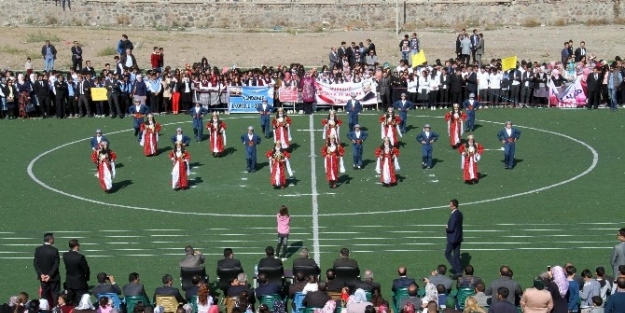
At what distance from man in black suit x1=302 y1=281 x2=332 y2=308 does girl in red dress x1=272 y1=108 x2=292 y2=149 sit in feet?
56.9

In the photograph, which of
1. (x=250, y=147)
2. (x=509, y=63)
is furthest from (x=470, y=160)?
(x=509, y=63)

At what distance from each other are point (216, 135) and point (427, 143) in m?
6.33

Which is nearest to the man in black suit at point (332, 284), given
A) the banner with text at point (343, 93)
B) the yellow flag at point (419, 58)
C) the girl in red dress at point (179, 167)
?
the girl in red dress at point (179, 167)

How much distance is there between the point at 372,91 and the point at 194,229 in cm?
1635

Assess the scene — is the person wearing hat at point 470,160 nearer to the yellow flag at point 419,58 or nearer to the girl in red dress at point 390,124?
the girl in red dress at point 390,124

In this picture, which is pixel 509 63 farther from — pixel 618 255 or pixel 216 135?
pixel 618 255

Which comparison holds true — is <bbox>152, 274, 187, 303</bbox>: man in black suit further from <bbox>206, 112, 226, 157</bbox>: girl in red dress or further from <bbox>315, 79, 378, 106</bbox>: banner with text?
<bbox>315, 79, 378, 106</bbox>: banner with text

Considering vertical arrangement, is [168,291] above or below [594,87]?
below

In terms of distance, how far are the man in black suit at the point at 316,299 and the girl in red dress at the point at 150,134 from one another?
57.1 ft

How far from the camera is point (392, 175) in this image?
3578 cm

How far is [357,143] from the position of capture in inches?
1475

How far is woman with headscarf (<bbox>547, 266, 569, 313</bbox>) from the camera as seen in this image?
895 inches

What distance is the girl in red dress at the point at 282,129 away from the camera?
131ft

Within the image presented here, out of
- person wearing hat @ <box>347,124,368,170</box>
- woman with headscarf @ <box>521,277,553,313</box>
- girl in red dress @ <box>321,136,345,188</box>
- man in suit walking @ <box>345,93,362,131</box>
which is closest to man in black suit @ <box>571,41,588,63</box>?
man in suit walking @ <box>345,93,362,131</box>
